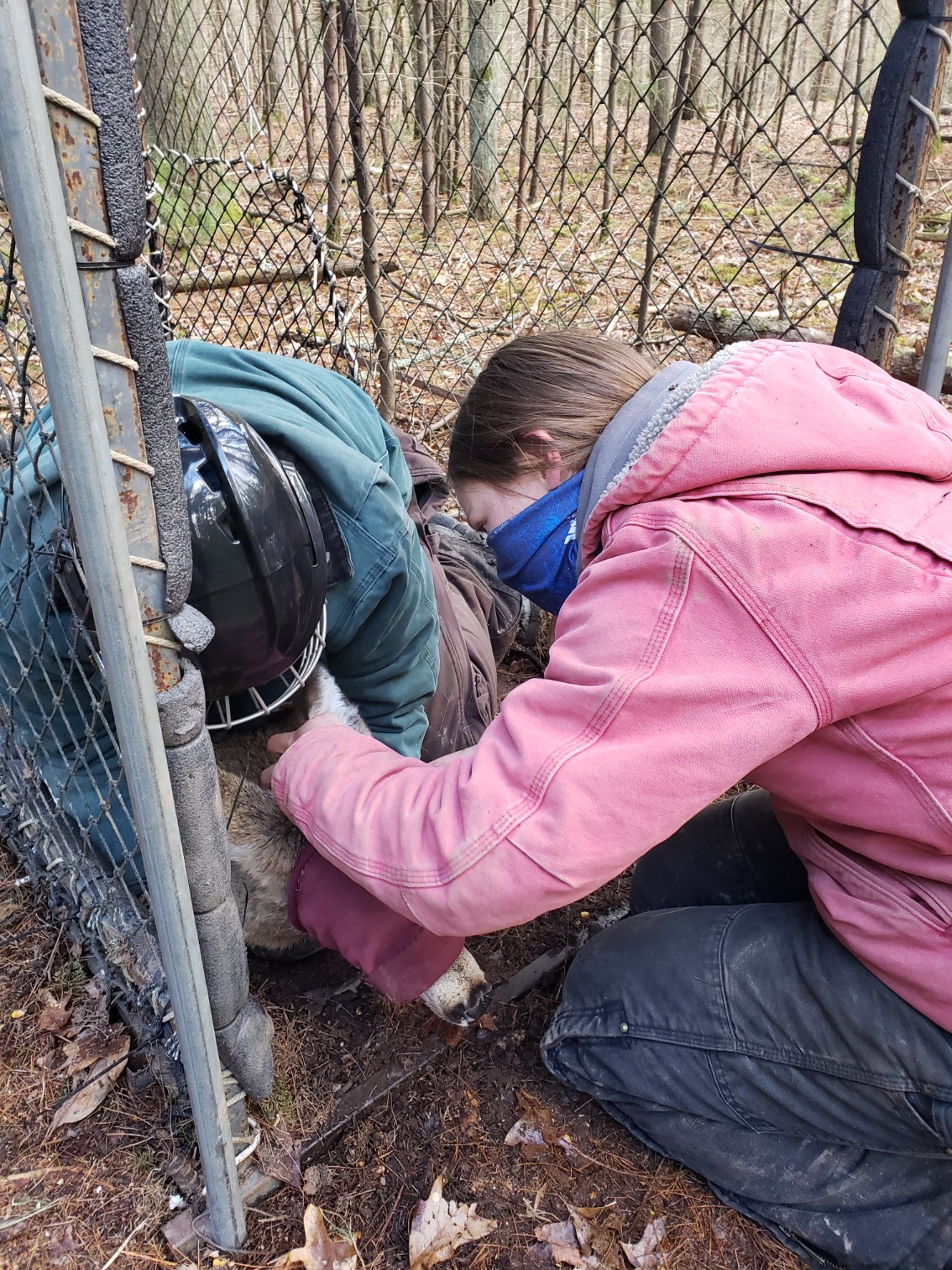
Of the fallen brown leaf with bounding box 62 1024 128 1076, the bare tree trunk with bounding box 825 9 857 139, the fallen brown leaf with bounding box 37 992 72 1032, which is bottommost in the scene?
the fallen brown leaf with bounding box 37 992 72 1032

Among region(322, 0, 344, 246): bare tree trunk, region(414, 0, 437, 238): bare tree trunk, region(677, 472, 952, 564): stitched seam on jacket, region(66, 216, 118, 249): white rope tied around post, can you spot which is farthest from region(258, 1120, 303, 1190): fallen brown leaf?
region(322, 0, 344, 246): bare tree trunk

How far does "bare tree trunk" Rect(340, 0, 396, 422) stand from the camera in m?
4.14

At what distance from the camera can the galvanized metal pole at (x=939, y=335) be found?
2.56m

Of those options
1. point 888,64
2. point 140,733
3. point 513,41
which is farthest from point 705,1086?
point 513,41

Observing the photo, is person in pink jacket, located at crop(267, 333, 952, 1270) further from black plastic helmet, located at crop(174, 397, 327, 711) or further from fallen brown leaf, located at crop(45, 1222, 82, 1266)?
fallen brown leaf, located at crop(45, 1222, 82, 1266)

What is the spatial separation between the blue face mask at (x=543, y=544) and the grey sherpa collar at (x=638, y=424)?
0.43 ft

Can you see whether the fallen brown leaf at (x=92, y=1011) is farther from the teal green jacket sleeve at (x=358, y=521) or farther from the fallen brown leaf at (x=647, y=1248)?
the fallen brown leaf at (x=647, y=1248)

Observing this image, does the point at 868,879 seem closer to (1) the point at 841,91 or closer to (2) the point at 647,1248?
(2) the point at 647,1248

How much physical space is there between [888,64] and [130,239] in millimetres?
2130

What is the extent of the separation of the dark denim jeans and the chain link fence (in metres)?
1.88

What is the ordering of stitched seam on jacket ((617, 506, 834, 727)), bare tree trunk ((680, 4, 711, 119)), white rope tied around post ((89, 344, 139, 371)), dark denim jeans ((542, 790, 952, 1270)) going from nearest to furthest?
white rope tied around post ((89, 344, 139, 371))
stitched seam on jacket ((617, 506, 834, 727))
dark denim jeans ((542, 790, 952, 1270))
bare tree trunk ((680, 4, 711, 119))

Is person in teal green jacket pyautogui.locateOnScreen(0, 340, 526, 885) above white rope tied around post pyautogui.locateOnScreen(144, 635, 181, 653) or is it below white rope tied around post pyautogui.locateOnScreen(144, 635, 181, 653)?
below

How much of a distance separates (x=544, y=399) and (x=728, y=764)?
0.89 metres

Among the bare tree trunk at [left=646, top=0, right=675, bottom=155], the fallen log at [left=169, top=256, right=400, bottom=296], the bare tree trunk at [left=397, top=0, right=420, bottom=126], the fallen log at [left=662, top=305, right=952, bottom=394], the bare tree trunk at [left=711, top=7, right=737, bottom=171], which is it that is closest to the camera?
the bare tree trunk at [left=711, top=7, right=737, bottom=171]
